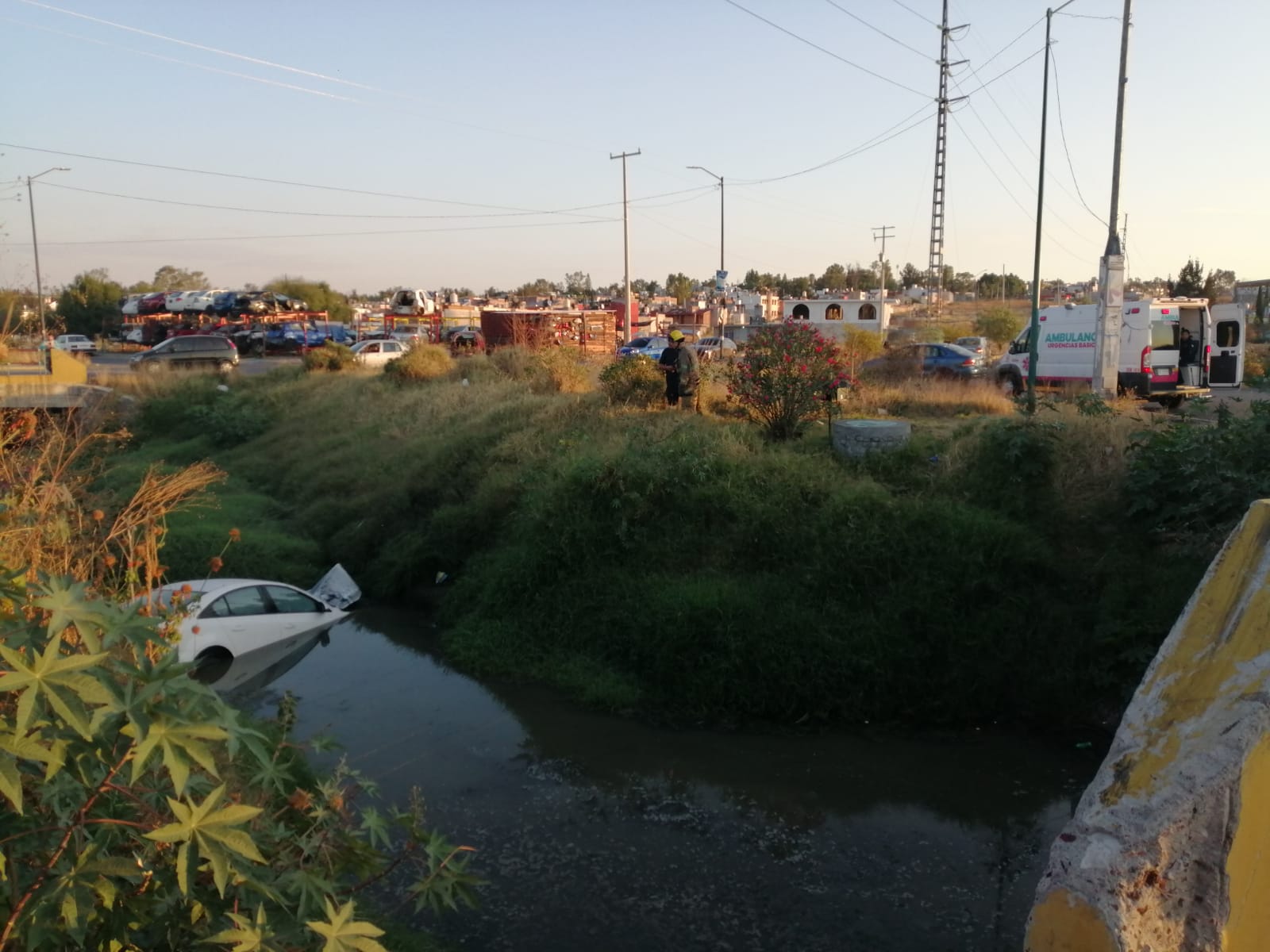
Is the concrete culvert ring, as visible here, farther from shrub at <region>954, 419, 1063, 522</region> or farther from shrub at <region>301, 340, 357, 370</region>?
shrub at <region>301, 340, 357, 370</region>

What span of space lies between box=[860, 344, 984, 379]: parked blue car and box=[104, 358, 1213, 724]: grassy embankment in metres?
7.21

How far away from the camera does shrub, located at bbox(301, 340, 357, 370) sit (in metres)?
30.2

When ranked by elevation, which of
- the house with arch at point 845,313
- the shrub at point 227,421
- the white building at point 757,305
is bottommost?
the shrub at point 227,421

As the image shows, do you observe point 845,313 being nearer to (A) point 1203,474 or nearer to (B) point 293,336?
(B) point 293,336

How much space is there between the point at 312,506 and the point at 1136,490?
45.6 feet

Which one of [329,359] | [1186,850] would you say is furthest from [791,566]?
[329,359]

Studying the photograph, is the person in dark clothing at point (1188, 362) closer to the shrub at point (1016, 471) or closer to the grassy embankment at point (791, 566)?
the grassy embankment at point (791, 566)

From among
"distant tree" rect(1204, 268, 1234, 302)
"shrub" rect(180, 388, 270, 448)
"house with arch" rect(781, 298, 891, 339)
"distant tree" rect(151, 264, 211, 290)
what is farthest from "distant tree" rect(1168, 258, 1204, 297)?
"distant tree" rect(151, 264, 211, 290)

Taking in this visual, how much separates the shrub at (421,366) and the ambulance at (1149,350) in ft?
46.0

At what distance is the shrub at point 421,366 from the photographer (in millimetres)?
25531

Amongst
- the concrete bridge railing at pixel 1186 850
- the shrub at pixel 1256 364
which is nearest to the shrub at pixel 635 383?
the shrub at pixel 1256 364

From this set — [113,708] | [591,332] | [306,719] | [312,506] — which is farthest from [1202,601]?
[591,332]

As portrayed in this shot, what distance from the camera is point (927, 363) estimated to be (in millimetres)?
25000

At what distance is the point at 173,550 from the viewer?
588 inches
